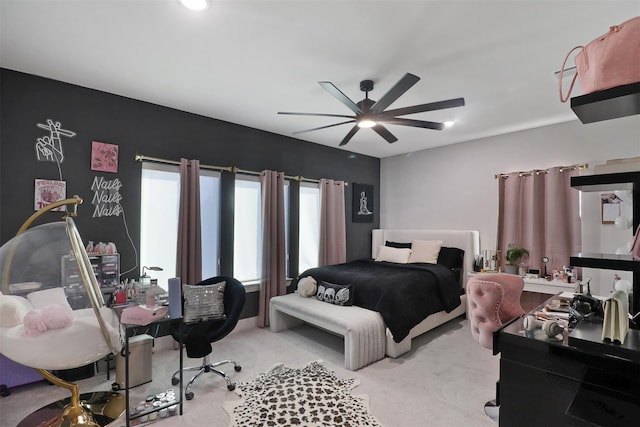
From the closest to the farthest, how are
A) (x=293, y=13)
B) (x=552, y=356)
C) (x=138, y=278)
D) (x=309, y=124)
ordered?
(x=552, y=356)
(x=293, y=13)
(x=138, y=278)
(x=309, y=124)

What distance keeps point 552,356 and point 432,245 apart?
3.68m

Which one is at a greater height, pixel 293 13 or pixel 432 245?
pixel 293 13

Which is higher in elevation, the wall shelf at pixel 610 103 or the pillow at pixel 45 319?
the wall shelf at pixel 610 103

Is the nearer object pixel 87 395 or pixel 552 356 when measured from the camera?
pixel 552 356

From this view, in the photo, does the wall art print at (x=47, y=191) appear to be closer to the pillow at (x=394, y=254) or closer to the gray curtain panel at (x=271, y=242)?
the gray curtain panel at (x=271, y=242)

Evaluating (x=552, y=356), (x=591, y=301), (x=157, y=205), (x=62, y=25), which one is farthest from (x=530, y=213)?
(x=62, y=25)

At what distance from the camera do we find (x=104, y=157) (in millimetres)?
3051

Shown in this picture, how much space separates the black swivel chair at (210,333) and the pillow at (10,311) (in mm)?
1281

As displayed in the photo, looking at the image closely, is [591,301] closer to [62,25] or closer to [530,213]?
[530,213]

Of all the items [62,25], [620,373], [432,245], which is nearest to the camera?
[620,373]

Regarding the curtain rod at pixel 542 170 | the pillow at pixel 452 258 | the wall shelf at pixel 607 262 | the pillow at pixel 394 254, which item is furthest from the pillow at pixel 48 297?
the curtain rod at pixel 542 170

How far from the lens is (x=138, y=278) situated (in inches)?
128

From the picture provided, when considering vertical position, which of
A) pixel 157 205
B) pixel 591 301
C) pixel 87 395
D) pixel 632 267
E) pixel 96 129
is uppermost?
pixel 96 129

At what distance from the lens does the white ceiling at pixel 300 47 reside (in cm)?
188
